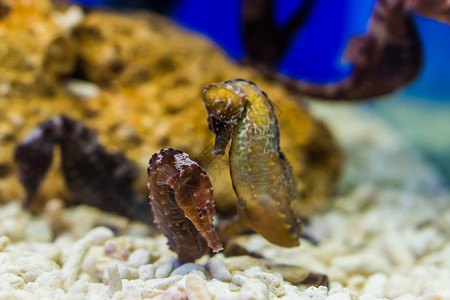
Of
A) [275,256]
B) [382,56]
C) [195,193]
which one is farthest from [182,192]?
[382,56]

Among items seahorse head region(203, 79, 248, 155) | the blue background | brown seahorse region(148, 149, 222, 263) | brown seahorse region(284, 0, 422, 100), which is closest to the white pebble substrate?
brown seahorse region(148, 149, 222, 263)

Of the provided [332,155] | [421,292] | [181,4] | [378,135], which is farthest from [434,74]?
[421,292]

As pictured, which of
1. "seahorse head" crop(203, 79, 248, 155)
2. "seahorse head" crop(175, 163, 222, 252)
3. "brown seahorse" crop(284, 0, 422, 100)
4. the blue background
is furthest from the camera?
the blue background

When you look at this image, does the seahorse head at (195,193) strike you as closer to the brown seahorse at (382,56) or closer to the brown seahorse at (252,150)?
the brown seahorse at (252,150)

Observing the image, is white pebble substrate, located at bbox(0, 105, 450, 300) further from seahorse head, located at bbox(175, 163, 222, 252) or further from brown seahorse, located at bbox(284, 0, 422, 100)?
brown seahorse, located at bbox(284, 0, 422, 100)

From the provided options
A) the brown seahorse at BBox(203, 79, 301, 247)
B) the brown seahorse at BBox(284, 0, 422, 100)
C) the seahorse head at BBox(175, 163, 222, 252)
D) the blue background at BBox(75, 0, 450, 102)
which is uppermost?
the blue background at BBox(75, 0, 450, 102)

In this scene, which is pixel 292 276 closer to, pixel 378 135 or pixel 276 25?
pixel 276 25

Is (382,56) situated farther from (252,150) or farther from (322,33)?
(252,150)
